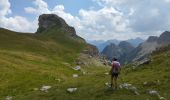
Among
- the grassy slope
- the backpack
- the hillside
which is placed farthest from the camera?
the grassy slope

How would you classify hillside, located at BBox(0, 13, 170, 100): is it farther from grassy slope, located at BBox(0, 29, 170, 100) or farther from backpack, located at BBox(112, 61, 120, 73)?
backpack, located at BBox(112, 61, 120, 73)

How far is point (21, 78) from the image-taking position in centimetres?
7019

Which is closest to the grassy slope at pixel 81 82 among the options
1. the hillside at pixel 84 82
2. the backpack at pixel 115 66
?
the hillside at pixel 84 82

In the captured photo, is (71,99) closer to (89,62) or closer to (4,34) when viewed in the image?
(89,62)

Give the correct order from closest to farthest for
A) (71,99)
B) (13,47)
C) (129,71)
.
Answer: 1. (71,99)
2. (129,71)
3. (13,47)

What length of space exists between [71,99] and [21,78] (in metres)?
30.2

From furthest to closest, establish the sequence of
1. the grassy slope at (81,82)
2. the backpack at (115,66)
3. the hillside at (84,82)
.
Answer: the grassy slope at (81,82)
the hillside at (84,82)
the backpack at (115,66)

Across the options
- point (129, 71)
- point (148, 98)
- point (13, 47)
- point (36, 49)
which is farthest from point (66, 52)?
point (148, 98)

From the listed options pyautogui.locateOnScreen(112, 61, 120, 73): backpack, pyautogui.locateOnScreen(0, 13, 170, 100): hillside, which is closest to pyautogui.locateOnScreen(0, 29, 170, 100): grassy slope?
pyautogui.locateOnScreen(0, 13, 170, 100): hillside

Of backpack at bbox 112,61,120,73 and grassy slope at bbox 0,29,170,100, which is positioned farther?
grassy slope at bbox 0,29,170,100

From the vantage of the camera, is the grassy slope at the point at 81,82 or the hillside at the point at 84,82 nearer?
the hillside at the point at 84,82

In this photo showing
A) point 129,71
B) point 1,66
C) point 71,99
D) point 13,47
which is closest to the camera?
point 71,99

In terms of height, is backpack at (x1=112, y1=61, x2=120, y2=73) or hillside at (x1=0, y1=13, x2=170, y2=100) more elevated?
backpack at (x1=112, y1=61, x2=120, y2=73)

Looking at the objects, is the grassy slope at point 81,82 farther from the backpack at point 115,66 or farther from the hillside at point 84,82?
the backpack at point 115,66
